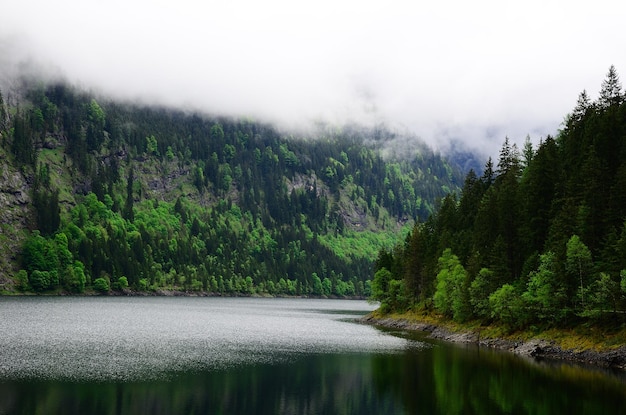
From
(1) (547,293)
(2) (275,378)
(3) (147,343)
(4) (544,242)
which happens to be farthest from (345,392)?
(4) (544,242)

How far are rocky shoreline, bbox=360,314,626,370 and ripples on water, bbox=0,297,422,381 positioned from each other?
1069 cm

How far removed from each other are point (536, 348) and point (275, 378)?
44.2m

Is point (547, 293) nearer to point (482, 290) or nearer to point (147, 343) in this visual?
point (482, 290)

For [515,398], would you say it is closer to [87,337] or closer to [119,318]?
[87,337]

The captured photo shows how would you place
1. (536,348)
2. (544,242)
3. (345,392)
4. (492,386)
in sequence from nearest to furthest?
(345,392), (492,386), (536,348), (544,242)

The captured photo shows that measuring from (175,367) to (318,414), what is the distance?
2789cm

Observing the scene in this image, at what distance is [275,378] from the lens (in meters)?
69.2

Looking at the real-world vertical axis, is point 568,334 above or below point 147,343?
above

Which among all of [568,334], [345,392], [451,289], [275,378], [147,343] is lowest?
[345,392]

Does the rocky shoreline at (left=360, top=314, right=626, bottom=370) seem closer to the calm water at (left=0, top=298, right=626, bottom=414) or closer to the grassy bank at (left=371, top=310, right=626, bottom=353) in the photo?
the grassy bank at (left=371, top=310, right=626, bottom=353)

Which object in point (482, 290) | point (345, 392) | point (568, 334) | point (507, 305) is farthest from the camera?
point (482, 290)

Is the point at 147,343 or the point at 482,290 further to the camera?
the point at 482,290

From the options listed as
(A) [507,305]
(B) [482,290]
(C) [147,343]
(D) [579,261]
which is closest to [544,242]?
(B) [482,290]

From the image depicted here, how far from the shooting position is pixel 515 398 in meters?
60.6
